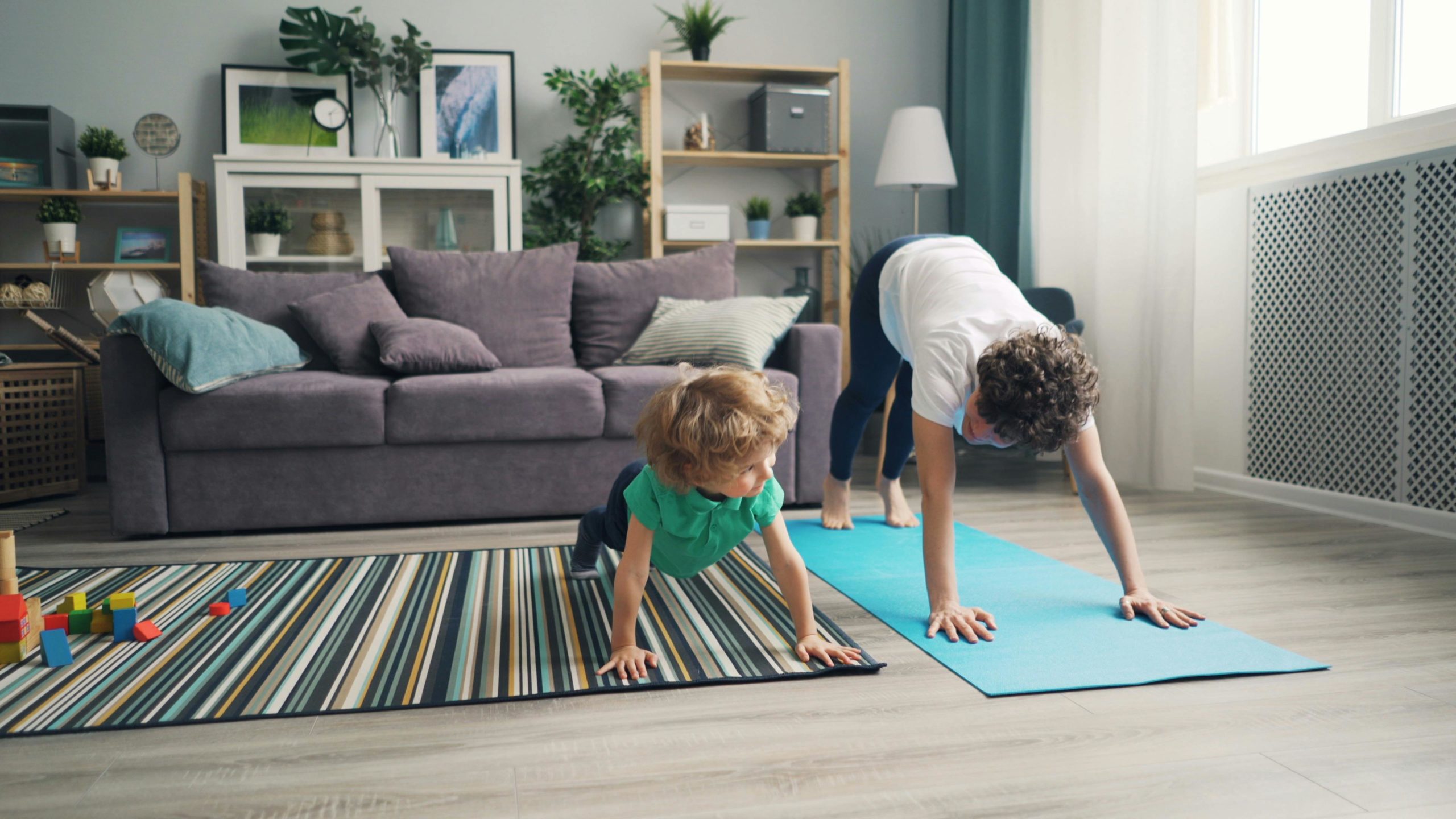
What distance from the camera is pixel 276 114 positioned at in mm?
4188

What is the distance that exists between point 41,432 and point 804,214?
307 centimetres

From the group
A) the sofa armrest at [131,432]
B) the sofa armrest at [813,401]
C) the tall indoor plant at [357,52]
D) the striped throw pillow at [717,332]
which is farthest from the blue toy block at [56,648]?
the tall indoor plant at [357,52]

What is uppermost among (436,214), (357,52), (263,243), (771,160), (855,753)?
(357,52)

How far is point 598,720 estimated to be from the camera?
1.31 metres

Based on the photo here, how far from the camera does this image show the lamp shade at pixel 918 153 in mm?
4021

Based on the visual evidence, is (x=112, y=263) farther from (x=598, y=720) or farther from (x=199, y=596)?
(x=598, y=720)

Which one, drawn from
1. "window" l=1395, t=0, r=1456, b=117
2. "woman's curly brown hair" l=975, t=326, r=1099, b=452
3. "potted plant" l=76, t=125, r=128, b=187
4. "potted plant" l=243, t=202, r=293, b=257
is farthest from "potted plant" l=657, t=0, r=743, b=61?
"woman's curly brown hair" l=975, t=326, r=1099, b=452

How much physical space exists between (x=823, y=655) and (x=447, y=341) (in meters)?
1.77

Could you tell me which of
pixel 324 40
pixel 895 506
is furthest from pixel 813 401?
pixel 324 40

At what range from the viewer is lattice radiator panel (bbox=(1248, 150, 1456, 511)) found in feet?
7.98

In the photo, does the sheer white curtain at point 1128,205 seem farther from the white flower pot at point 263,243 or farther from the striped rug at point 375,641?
the white flower pot at point 263,243

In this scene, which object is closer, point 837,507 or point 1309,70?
point 837,507

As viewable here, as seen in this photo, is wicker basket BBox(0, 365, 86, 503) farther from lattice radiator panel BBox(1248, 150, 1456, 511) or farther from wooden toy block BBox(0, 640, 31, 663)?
lattice radiator panel BBox(1248, 150, 1456, 511)

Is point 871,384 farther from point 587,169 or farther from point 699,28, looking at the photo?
point 699,28
